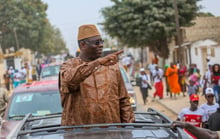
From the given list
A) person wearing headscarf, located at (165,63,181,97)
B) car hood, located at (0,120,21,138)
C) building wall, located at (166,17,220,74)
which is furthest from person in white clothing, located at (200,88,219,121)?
building wall, located at (166,17,220,74)

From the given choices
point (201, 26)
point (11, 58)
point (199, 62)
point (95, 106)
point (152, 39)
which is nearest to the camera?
point (95, 106)

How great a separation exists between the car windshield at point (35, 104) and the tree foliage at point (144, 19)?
28.8 meters

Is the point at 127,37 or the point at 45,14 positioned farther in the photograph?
the point at 45,14

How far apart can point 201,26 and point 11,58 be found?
91.0ft

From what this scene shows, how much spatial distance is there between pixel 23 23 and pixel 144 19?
81.2ft

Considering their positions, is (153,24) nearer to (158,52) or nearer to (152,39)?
(152,39)

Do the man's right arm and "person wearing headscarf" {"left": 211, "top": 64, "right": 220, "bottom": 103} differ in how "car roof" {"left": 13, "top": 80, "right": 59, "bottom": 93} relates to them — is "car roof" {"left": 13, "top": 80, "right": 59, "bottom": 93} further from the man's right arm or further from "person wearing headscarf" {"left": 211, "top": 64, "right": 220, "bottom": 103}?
"person wearing headscarf" {"left": 211, "top": 64, "right": 220, "bottom": 103}

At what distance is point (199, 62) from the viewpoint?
33.1 m

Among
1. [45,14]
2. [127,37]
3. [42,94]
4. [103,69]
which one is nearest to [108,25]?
[127,37]

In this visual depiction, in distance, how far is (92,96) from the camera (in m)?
4.26

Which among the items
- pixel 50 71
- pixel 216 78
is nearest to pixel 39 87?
pixel 216 78

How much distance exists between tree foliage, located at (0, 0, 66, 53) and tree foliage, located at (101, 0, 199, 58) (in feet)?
68.9

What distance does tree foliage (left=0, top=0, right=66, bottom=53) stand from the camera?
59344 mm

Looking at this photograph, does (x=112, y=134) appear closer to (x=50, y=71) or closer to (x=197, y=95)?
(x=197, y=95)
